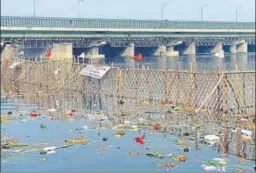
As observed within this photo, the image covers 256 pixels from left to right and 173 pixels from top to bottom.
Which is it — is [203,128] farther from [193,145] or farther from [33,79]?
[33,79]

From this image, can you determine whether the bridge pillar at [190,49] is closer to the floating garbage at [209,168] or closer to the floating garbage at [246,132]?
the floating garbage at [246,132]

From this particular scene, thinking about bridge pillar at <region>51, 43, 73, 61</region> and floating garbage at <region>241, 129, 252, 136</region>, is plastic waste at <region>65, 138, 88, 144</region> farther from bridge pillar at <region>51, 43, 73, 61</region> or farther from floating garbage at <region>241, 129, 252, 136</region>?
bridge pillar at <region>51, 43, 73, 61</region>

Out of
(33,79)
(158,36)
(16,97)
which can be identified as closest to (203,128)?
(16,97)

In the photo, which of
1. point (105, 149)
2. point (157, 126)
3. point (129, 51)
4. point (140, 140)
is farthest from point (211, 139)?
point (129, 51)

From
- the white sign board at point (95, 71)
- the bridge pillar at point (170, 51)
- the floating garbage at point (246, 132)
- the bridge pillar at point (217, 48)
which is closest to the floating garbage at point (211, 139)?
the floating garbage at point (246, 132)

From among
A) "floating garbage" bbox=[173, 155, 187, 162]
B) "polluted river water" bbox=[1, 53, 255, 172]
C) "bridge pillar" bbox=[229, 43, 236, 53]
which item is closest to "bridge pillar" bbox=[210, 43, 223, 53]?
"bridge pillar" bbox=[229, 43, 236, 53]

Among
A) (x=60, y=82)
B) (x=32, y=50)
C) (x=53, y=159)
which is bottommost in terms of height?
(x=53, y=159)

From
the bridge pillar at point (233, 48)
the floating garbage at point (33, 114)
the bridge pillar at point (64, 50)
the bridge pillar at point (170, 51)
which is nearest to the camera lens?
the floating garbage at point (33, 114)
